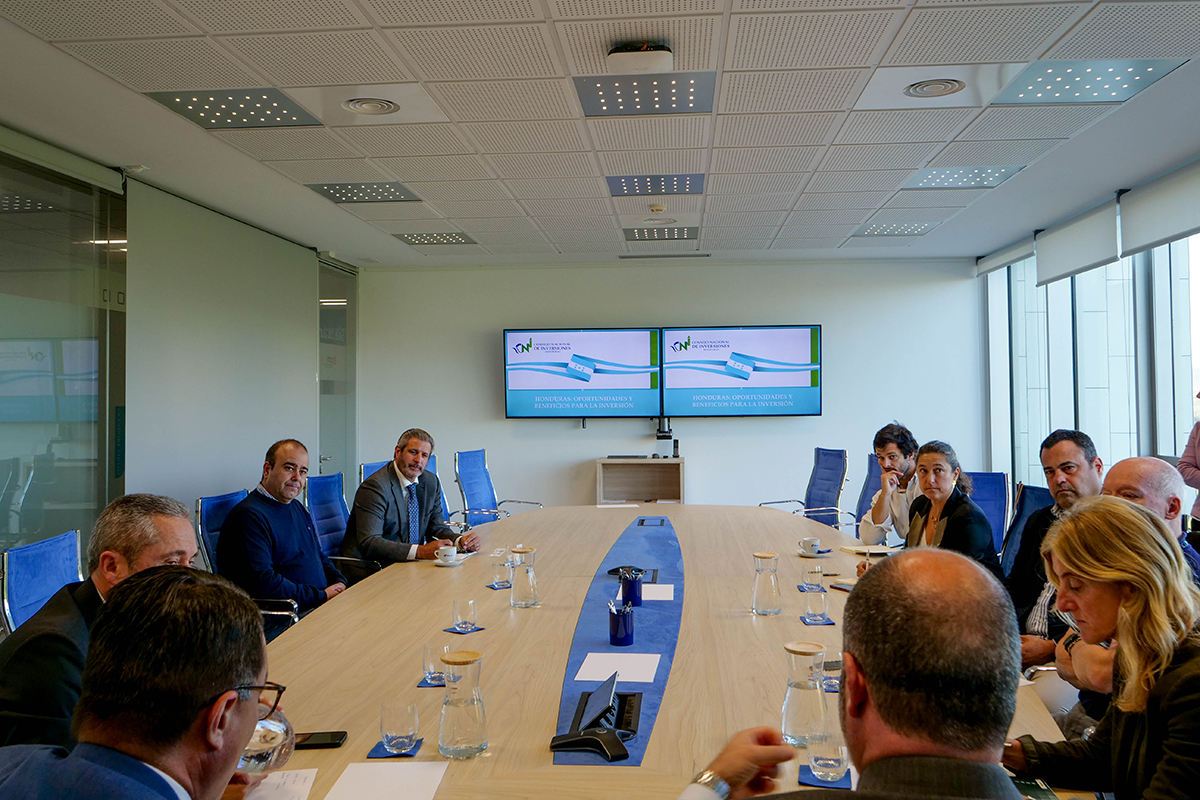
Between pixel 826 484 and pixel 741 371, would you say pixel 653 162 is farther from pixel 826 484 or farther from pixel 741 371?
pixel 741 371

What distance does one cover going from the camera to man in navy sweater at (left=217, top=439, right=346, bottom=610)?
375 cm

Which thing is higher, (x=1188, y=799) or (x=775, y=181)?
(x=775, y=181)

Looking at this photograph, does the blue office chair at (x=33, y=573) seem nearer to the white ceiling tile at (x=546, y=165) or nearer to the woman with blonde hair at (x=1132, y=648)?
the woman with blonde hair at (x=1132, y=648)

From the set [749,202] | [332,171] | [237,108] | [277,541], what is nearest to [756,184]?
[749,202]

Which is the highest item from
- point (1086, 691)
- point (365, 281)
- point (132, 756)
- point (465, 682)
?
A: point (365, 281)

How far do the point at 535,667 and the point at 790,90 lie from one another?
2.85 meters

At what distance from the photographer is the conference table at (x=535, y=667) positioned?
1.67 metres

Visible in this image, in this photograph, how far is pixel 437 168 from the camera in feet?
16.3

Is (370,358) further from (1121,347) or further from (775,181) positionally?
(1121,347)

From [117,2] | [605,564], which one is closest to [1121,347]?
[605,564]

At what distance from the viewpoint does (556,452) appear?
8.52 metres

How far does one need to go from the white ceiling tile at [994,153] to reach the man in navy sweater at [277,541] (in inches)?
156

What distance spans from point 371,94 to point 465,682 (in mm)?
2994

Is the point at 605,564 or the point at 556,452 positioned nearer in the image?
the point at 605,564
